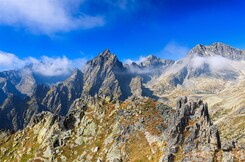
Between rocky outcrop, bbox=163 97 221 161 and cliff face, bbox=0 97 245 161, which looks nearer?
rocky outcrop, bbox=163 97 221 161

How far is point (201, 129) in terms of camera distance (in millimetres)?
88938

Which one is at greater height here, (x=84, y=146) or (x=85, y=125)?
(x=85, y=125)

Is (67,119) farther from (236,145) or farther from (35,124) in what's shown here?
(236,145)

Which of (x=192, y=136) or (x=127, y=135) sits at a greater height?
(x=127, y=135)

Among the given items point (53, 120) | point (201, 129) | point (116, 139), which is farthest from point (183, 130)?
point (53, 120)

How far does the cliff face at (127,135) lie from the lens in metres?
84.8

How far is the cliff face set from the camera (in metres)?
84.8

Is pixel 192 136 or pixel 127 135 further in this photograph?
pixel 127 135

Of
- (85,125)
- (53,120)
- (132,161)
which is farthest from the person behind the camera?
(53,120)

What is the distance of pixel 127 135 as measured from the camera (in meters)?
111

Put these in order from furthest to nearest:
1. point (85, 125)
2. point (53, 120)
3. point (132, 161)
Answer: point (53, 120), point (85, 125), point (132, 161)

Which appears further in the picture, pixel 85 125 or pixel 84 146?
pixel 85 125

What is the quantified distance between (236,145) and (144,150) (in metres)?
30.0

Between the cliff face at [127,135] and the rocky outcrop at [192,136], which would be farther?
the cliff face at [127,135]
